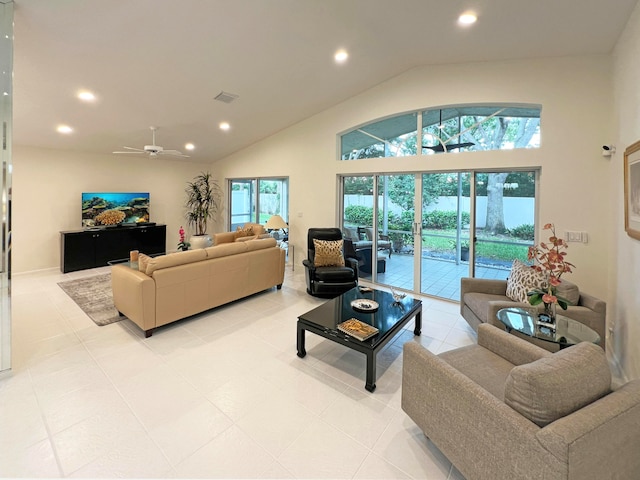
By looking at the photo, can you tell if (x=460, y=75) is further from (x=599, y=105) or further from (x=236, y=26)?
(x=236, y=26)

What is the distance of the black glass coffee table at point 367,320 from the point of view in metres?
2.60

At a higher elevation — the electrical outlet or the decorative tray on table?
the electrical outlet

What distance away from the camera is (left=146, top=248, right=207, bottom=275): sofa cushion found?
11.5 ft

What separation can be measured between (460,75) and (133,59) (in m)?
4.30

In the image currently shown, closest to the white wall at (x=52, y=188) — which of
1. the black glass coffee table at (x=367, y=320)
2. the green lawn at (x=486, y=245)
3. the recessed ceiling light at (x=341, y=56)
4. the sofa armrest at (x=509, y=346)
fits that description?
the recessed ceiling light at (x=341, y=56)

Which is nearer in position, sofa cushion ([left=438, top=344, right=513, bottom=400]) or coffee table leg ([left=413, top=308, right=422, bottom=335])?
sofa cushion ([left=438, top=344, right=513, bottom=400])

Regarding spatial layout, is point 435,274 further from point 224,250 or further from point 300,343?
point 224,250

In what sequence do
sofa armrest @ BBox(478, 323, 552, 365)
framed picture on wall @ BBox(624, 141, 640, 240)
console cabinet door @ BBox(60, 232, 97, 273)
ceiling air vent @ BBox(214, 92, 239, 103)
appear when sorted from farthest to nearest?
1. console cabinet door @ BBox(60, 232, 97, 273)
2. ceiling air vent @ BBox(214, 92, 239, 103)
3. framed picture on wall @ BBox(624, 141, 640, 240)
4. sofa armrest @ BBox(478, 323, 552, 365)

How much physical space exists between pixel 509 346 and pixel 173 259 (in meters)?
3.46

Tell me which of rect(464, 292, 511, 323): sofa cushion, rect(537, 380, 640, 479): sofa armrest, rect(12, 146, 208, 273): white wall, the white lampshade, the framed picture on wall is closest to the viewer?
rect(537, 380, 640, 479): sofa armrest

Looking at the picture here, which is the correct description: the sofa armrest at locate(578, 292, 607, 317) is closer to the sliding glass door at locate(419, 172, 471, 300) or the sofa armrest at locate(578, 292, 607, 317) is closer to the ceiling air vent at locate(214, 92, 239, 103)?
the sliding glass door at locate(419, 172, 471, 300)

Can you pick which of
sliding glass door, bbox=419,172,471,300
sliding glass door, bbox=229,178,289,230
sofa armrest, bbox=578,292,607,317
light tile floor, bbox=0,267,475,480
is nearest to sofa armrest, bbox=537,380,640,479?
light tile floor, bbox=0,267,475,480

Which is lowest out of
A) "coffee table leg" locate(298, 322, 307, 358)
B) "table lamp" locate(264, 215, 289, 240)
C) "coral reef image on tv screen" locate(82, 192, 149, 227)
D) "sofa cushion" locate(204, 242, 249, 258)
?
"coffee table leg" locate(298, 322, 307, 358)

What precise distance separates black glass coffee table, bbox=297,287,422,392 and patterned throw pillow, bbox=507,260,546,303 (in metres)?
1.06
